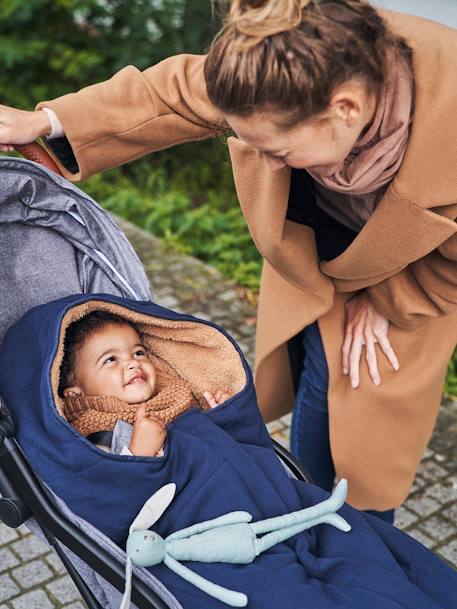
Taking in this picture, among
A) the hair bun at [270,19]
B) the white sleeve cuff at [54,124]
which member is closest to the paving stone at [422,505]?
the white sleeve cuff at [54,124]

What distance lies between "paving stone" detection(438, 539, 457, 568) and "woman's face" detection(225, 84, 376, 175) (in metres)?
1.85

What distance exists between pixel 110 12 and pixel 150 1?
0.38m

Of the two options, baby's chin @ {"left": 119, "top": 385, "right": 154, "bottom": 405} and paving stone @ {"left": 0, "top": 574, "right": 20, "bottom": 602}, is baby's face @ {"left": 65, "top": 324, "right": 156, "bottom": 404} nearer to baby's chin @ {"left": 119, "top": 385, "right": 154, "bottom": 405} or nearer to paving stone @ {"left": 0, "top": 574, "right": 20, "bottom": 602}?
baby's chin @ {"left": 119, "top": 385, "right": 154, "bottom": 405}

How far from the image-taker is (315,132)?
1896mm

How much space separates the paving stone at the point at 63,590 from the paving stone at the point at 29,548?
6.9 inches

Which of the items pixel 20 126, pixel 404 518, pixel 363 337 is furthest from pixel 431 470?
pixel 20 126

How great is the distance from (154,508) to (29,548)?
4.97 ft

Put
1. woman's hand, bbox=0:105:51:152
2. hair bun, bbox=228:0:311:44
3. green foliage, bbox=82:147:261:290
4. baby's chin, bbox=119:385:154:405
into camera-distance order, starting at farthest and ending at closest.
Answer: green foliage, bbox=82:147:261:290
baby's chin, bbox=119:385:154:405
woman's hand, bbox=0:105:51:152
hair bun, bbox=228:0:311:44

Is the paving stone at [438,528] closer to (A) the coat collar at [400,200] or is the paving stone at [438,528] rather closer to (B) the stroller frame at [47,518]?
(A) the coat collar at [400,200]

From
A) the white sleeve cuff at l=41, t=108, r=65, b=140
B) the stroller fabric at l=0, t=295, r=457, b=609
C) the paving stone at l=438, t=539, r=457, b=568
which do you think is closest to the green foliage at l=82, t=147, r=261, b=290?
the paving stone at l=438, t=539, r=457, b=568

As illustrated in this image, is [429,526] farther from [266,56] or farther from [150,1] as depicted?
[150,1]

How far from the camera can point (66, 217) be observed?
2547mm

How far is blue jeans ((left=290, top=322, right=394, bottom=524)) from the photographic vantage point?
2752 mm

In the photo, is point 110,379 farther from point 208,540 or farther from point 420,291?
point 420,291
